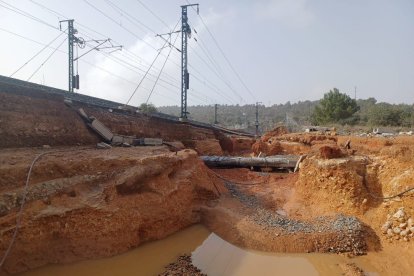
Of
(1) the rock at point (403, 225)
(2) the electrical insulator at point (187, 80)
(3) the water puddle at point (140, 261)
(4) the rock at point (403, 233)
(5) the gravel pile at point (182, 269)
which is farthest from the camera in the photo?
(2) the electrical insulator at point (187, 80)

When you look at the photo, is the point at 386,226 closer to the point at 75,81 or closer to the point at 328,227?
the point at 328,227

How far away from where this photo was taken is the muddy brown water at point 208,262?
8.30 meters

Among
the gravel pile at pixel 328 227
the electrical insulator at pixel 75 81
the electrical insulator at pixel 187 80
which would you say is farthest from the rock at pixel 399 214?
the electrical insulator at pixel 75 81

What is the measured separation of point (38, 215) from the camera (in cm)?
792

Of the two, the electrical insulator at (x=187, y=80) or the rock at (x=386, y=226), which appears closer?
the rock at (x=386, y=226)

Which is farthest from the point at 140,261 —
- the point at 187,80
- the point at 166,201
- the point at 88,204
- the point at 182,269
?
the point at 187,80

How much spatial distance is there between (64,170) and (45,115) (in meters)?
4.91

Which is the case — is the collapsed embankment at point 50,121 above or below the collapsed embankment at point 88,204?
above

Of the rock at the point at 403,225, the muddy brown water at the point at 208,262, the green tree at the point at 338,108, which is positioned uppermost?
the green tree at the point at 338,108

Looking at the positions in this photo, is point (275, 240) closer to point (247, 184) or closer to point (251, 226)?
point (251, 226)

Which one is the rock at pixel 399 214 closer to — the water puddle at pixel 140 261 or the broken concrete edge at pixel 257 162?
the water puddle at pixel 140 261

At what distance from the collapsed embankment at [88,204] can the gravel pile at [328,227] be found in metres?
2.74

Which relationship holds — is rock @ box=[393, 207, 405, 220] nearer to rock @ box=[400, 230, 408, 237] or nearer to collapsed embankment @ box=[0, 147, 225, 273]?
rock @ box=[400, 230, 408, 237]

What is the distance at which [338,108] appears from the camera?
136 feet
